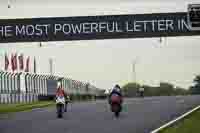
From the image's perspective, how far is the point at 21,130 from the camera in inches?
872

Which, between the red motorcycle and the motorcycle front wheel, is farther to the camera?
the red motorcycle

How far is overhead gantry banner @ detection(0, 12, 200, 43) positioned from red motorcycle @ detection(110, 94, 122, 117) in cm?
1310

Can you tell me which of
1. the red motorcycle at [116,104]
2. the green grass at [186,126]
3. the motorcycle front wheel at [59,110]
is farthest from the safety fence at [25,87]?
the green grass at [186,126]

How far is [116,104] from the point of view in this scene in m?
29.3

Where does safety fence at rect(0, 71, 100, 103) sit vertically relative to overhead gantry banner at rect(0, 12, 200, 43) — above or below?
below

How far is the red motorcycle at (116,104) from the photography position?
29089mm

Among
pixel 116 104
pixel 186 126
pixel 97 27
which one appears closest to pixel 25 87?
pixel 97 27

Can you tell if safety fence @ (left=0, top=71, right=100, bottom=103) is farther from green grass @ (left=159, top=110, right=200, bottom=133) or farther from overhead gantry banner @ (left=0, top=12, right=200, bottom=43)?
green grass @ (left=159, top=110, right=200, bottom=133)

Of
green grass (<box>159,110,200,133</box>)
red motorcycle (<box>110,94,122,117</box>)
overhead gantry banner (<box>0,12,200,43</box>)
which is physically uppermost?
overhead gantry banner (<box>0,12,200,43</box>)

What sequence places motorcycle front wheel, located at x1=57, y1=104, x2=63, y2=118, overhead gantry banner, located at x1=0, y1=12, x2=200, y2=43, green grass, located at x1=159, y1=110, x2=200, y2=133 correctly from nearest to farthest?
1. green grass, located at x1=159, y1=110, x2=200, y2=133
2. motorcycle front wheel, located at x1=57, y1=104, x2=63, y2=118
3. overhead gantry banner, located at x1=0, y1=12, x2=200, y2=43

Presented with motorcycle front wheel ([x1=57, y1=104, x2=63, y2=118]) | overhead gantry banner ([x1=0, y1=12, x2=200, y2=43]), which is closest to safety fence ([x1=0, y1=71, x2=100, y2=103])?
overhead gantry banner ([x1=0, y1=12, x2=200, y2=43])

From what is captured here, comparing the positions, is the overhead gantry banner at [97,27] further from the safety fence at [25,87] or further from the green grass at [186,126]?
the green grass at [186,126]

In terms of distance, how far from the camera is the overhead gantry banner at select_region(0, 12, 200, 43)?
42688 mm

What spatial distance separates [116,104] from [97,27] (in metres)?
14.0
